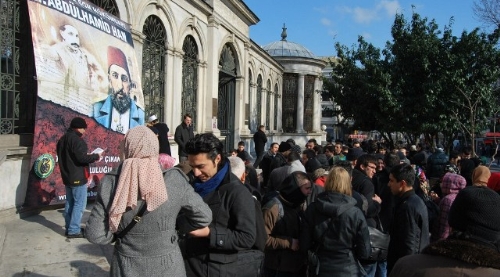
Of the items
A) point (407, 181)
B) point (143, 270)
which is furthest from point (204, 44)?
point (143, 270)

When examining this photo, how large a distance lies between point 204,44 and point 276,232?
1205 centimetres

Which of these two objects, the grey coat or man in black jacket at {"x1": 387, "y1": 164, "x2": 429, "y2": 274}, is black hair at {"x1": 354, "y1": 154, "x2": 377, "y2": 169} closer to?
man in black jacket at {"x1": 387, "y1": 164, "x2": 429, "y2": 274}

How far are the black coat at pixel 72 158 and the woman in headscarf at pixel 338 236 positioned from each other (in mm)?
3932

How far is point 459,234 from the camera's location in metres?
1.87

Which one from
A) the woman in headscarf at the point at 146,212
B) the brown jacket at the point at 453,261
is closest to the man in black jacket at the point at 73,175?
the woman in headscarf at the point at 146,212

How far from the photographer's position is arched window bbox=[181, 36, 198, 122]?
13812 mm

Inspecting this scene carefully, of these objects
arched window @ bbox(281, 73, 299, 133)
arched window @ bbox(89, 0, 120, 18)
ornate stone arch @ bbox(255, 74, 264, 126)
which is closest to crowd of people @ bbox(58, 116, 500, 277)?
arched window @ bbox(89, 0, 120, 18)

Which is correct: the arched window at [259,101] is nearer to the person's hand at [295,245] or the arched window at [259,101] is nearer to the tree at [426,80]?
the tree at [426,80]

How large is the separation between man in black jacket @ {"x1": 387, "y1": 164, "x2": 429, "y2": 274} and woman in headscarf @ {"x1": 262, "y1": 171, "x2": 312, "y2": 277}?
98cm

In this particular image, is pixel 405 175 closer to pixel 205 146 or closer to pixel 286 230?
pixel 286 230

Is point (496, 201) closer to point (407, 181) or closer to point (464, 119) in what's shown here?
point (407, 181)

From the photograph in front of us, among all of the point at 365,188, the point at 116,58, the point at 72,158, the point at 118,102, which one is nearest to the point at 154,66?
the point at 116,58

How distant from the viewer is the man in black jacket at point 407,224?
3918 mm

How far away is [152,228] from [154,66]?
9.88 metres
